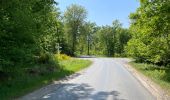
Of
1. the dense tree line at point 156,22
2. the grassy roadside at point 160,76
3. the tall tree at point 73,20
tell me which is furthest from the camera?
the tall tree at point 73,20

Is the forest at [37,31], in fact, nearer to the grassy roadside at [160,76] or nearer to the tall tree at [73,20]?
the grassy roadside at [160,76]

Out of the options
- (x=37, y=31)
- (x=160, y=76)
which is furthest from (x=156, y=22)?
(x=37, y=31)

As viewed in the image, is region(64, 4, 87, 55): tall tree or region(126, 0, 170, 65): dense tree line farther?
region(64, 4, 87, 55): tall tree

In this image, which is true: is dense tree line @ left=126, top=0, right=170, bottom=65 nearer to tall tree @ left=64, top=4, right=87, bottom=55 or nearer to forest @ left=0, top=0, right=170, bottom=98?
forest @ left=0, top=0, right=170, bottom=98

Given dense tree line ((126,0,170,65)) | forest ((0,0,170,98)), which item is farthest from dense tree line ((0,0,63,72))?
dense tree line ((126,0,170,65))

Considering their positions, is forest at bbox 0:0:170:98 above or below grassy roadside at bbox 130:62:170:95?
above

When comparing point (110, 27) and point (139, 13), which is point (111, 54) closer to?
point (110, 27)

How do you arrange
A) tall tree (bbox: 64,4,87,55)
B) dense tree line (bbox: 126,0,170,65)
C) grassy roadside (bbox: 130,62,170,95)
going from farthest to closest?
1. tall tree (bbox: 64,4,87,55)
2. dense tree line (bbox: 126,0,170,65)
3. grassy roadside (bbox: 130,62,170,95)

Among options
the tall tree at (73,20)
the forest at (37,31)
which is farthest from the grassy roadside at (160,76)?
the tall tree at (73,20)

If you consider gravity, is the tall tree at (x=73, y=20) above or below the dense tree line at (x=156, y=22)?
above

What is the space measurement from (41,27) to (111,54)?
100 meters

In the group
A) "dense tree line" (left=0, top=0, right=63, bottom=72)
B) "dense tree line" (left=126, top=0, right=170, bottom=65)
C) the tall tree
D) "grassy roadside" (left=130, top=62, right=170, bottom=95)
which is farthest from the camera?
the tall tree

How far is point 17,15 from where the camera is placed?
17578mm

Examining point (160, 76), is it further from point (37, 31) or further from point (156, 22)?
point (37, 31)
